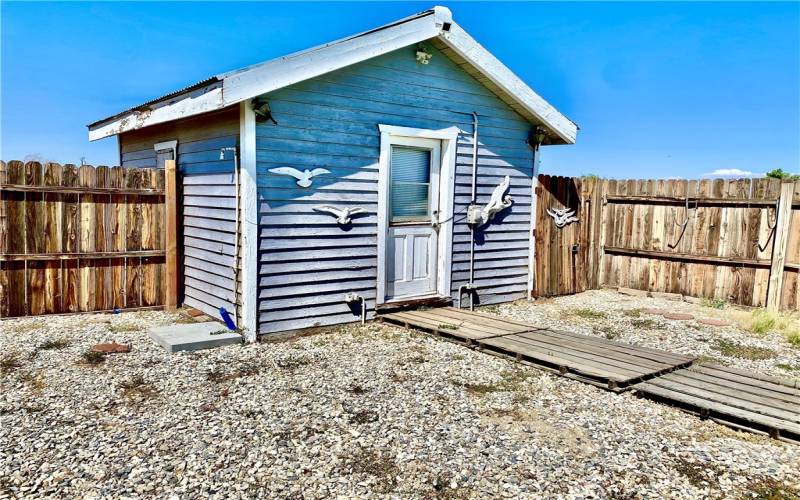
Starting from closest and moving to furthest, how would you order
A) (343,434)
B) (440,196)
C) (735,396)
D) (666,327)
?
(343,434) < (735,396) < (666,327) < (440,196)

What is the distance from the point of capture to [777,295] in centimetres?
802

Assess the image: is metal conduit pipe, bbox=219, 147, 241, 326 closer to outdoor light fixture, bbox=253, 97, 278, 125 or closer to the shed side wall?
the shed side wall

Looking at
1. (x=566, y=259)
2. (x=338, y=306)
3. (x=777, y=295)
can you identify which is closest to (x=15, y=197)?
(x=338, y=306)

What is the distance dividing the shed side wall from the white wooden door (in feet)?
6.26

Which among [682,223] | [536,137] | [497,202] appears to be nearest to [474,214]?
[497,202]

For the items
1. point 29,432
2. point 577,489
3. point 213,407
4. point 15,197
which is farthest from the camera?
point 15,197

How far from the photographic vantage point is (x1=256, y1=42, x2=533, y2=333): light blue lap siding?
595cm

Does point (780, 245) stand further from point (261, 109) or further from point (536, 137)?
point (261, 109)

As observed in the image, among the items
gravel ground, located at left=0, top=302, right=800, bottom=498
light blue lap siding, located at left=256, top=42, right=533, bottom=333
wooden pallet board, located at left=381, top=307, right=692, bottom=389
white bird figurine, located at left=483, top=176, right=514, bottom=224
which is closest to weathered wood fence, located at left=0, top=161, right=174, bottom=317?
gravel ground, located at left=0, top=302, right=800, bottom=498

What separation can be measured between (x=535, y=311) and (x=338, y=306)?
2981 millimetres

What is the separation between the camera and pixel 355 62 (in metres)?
6.11

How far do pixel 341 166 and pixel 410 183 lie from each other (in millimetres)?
1129

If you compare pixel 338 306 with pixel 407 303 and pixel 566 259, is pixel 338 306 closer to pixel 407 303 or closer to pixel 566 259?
pixel 407 303

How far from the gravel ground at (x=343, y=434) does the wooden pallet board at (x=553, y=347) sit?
187 millimetres
